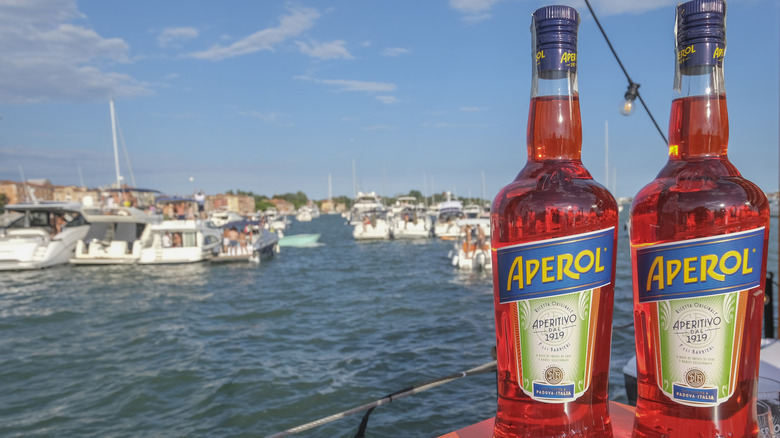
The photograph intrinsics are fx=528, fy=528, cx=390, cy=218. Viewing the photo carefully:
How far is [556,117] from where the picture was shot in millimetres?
1247

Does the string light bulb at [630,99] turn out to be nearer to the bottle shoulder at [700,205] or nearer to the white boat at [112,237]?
the bottle shoulder at [700,205]

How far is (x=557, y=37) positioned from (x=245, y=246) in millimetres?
27220

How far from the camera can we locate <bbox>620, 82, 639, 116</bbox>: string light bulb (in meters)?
2.94

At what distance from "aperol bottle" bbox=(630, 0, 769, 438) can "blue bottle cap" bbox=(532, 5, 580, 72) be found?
0.24m

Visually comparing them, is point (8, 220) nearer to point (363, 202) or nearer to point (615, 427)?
point (363, 202)

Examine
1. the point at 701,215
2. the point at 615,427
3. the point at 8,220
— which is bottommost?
the point at 615,427

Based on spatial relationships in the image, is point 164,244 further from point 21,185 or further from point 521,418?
point 21,185

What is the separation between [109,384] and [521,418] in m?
10.3

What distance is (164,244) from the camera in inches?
1060

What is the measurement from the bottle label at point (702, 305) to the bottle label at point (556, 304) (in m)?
0.13

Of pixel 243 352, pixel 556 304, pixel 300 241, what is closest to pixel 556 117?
pixel 556 304

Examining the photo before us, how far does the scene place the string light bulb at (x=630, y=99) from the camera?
2939 millimetres

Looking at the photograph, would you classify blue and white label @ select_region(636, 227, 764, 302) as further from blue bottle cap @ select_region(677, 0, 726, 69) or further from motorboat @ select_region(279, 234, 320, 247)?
motorboat @ select_region(279, 234, 320, 247)

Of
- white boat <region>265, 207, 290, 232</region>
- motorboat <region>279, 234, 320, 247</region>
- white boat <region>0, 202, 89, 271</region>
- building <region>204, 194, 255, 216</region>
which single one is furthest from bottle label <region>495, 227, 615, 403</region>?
building <region>204, 194, 255, 216</region>
